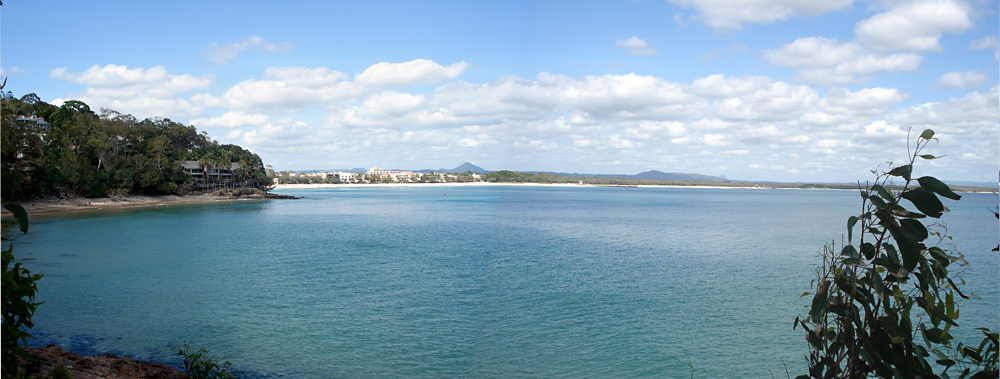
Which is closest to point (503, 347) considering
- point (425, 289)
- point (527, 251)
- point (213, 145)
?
point (425, 289)

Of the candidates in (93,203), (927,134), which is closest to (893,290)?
(927,134)

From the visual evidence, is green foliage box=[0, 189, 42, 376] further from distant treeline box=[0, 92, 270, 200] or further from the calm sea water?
distant treeline box=[0, 92, 270, 200]

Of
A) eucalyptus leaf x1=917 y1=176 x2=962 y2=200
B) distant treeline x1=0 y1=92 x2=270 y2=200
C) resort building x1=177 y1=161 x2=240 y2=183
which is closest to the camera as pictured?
eucalyptus leaf x1=917 y1=176 x2=962 y2=200

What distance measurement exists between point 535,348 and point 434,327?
8.02ft

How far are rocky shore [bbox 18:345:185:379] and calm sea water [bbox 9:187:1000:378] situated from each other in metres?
1.13

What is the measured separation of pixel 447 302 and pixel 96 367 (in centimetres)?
741

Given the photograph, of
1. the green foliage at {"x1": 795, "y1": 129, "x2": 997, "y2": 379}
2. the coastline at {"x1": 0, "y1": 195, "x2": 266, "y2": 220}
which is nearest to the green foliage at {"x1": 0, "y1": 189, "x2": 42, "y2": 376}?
the green foliage at {"x1": 795, "y1": 129, "x2": 997, "y2": 379}

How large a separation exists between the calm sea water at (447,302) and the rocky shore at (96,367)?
1.13 metres

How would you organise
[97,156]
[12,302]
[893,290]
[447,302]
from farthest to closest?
[97,156] < [447,302] < [12,302] < [893,290]

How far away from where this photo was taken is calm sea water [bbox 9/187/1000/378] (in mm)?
8508

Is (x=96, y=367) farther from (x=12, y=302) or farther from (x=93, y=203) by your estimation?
(x=93, y=203)

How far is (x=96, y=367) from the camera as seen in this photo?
6.22 metres

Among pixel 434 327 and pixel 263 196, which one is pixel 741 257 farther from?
pixel 263 196

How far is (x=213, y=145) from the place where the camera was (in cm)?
7569
